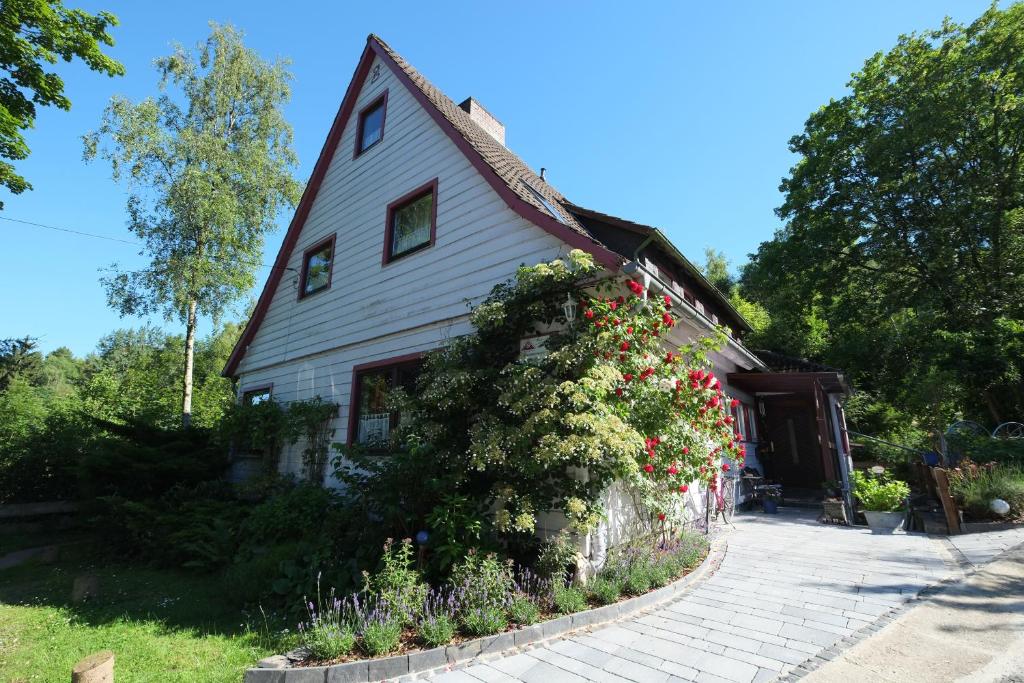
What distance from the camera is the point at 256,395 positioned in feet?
39.4

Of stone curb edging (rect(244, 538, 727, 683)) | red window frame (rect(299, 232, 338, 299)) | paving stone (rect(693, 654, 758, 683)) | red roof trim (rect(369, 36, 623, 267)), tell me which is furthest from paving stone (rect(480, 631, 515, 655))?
red window frame (rect(299, 232, 338, 299))

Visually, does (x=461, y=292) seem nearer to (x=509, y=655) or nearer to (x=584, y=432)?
(x=584, y=432)

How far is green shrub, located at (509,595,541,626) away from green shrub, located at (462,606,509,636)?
0.11 m

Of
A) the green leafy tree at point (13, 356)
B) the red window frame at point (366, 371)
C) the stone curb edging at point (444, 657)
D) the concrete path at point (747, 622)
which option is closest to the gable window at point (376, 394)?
the red window frame at point (366, 371)

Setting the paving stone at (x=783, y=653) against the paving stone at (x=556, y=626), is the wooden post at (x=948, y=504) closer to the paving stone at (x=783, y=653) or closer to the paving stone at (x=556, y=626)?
the paving stone at (x=783, y=653)

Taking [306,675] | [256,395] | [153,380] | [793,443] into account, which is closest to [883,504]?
[793,443]

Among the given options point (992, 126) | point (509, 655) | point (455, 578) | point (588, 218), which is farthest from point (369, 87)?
point (992, 126)

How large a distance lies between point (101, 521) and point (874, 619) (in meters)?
11.0

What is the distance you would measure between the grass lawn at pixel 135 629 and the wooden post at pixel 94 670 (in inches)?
49.3

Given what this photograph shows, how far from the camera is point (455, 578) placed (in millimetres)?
4297

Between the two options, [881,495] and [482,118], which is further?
[482,118]

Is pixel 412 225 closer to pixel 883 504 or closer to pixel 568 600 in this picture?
pixel 568 600

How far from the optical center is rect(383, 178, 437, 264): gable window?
334 inches

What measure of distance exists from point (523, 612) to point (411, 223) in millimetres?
7300
